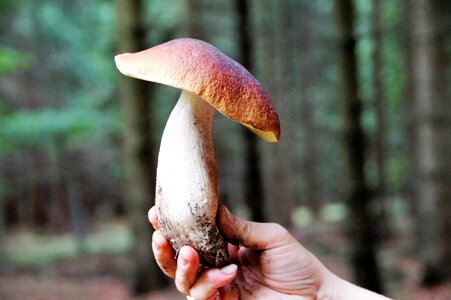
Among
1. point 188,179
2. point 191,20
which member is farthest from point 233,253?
point 191,20

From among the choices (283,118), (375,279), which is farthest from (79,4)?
(375,279)

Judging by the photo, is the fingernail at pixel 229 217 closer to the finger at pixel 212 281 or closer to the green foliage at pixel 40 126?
the finger at pixel 212 281

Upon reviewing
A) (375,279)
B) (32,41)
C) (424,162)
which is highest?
(32,41)

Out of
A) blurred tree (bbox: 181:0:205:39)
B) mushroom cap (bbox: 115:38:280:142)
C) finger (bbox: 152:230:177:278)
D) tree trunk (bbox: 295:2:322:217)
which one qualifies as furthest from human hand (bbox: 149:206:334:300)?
tree trunk (bbox: 295:2:322:217)

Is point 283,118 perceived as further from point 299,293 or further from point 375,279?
point 299,293

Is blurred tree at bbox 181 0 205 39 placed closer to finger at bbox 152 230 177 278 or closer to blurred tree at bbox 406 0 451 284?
blurred tree at bbox 406 0 451 284

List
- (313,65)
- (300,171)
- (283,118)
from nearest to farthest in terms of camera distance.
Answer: (283,118) → (313,65) → (300,171)

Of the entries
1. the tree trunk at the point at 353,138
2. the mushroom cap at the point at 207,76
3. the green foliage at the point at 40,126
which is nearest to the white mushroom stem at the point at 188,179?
the mushroom cap at the point at 207,76
